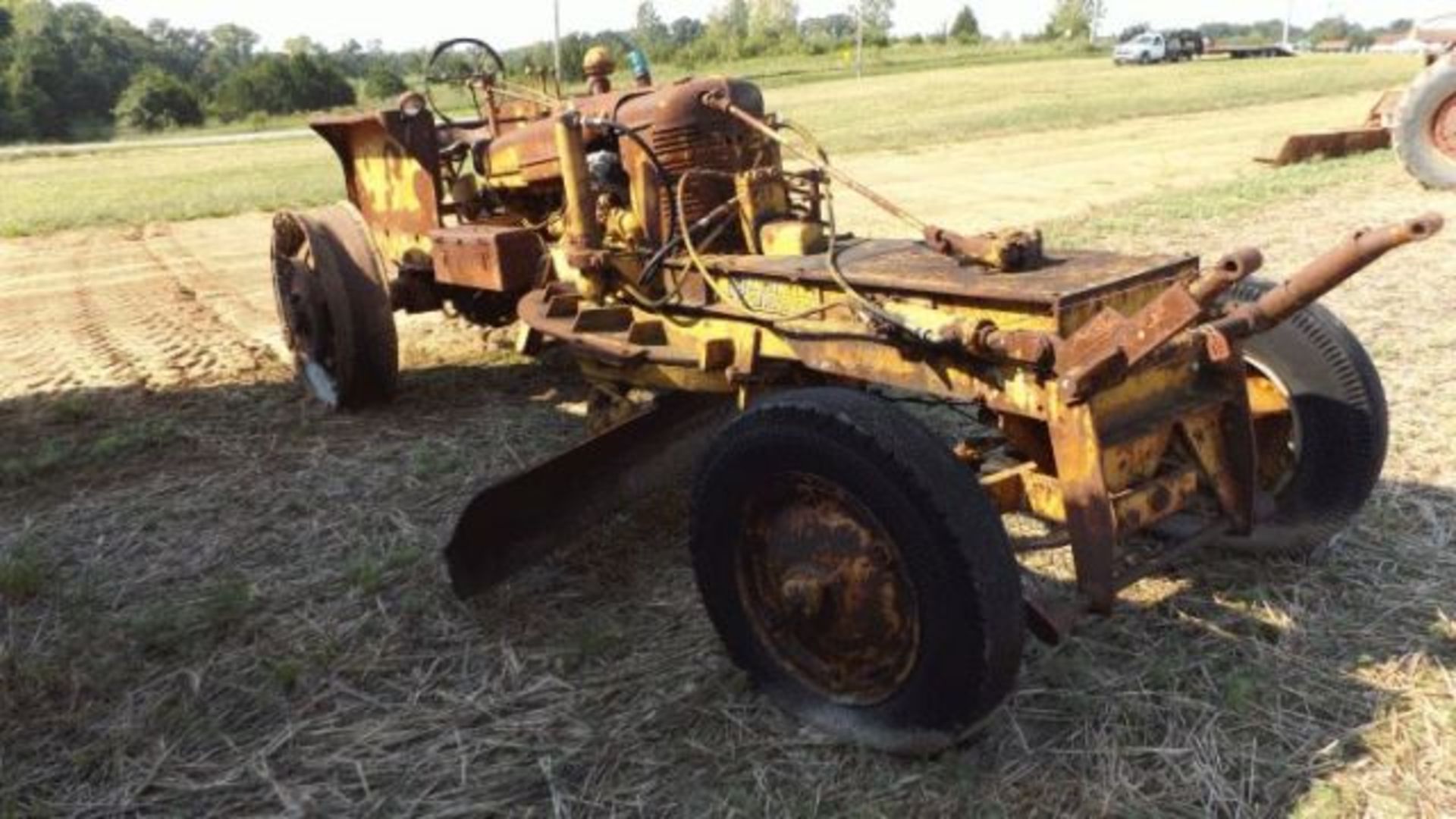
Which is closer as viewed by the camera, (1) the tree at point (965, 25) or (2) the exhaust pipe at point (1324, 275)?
(2) the exhaust pipe at point (1324, 275)

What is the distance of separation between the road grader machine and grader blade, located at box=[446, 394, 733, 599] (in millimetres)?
11

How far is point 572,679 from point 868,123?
2151cm

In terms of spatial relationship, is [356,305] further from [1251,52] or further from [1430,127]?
[1251,52]

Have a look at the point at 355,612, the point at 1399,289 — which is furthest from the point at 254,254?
the point at 1399,289

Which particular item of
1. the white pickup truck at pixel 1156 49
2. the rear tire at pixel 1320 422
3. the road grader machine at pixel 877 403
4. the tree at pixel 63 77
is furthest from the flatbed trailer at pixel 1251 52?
the tree at pixel 63 77

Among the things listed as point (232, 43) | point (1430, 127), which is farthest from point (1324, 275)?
point (232, 43)

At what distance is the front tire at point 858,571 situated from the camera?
2428mm

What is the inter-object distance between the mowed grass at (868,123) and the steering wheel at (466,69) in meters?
10.1

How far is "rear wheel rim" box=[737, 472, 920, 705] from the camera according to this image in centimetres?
264

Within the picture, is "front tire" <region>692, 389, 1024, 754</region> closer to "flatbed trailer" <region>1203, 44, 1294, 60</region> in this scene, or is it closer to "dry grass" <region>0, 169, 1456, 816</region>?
"dry grass" <region>0, 169, 1456, 816</region>

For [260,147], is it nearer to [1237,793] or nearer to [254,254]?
[254,254]

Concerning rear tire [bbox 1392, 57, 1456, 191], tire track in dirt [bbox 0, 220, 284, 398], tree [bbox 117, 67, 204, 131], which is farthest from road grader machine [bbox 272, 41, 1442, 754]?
tree [bbox 117, 67, 204, 131]

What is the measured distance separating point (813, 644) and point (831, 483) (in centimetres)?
48

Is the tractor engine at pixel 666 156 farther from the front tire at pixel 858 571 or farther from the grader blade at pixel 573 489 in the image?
the front tire at pixel 858 571
